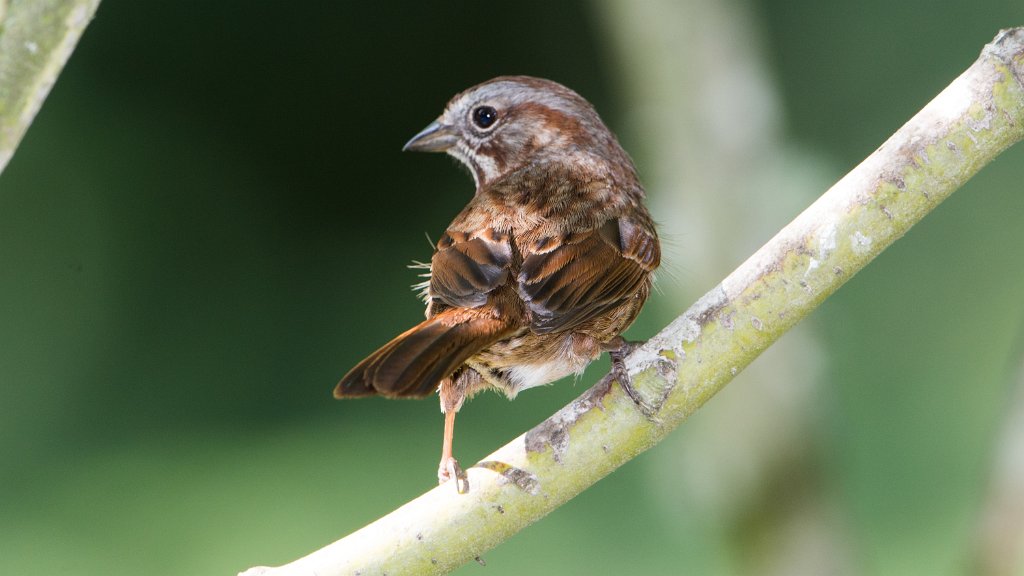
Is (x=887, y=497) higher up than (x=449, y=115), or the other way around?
(x=449, y=115)

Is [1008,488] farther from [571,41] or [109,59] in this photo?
[109,59]

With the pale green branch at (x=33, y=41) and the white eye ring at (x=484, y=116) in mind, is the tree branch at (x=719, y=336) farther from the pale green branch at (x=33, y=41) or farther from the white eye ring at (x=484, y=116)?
the white eye ring at (x=484, y=116)

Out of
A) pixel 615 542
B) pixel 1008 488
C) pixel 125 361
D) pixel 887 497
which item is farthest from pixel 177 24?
pixel 1008 488

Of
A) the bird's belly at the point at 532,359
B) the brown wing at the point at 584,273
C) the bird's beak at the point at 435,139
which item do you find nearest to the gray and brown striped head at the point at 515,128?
the bird's beak at the point at 435,139

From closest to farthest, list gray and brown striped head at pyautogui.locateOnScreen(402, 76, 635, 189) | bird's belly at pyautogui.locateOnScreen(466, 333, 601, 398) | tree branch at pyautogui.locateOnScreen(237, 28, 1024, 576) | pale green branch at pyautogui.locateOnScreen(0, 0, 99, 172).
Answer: pale green branch at pyautogui.locateOnScreen(0, 0, 99, 172), tree branch at pyautogui.locateOnScreen(237, 28, 1024, 576), bird's belly at pyautogui.locateOnScreen(466, 333, 601, 398), gray and brown striped head at pyautogui.locateOnScreen(402, 76, 635, 189)

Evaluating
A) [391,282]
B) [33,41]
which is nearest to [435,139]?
[33,41]

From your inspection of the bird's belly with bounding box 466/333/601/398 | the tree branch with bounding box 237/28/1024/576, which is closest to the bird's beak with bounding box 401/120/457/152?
the bird's belly with bounding box 466/333/601/398

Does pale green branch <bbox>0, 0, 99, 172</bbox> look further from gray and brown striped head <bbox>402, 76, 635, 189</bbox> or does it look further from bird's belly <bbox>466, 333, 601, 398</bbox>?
gray and brown striped head <bbox>402, 76, 635, 189</bbox>
